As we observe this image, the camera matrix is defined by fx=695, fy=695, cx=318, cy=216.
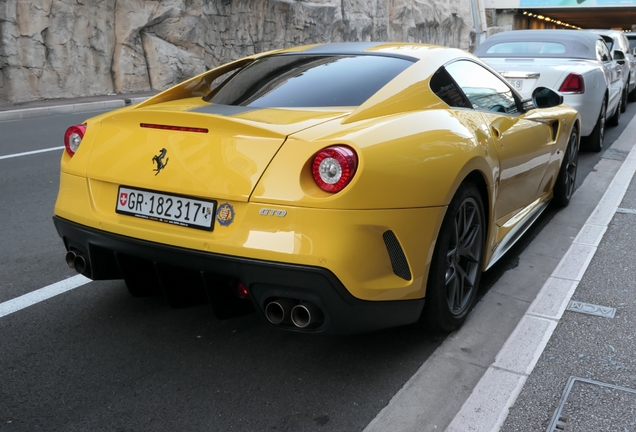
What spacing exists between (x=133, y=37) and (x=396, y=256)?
1922 cm

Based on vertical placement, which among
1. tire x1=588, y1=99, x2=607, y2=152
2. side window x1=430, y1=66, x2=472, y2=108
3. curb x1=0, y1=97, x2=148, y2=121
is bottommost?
curb x1=0, y1=97, x2=148, y2=121

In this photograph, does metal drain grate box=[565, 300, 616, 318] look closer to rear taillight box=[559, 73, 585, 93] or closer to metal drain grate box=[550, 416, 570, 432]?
metal drain grate box=[550, 416, 570, 432]

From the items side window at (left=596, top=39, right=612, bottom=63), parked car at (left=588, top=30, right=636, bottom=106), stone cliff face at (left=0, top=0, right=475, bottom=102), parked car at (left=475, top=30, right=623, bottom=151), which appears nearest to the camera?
parked car at (left=475, top=30, right=623, bottom=151)

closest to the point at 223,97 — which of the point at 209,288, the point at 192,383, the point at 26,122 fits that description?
the point at 209,288

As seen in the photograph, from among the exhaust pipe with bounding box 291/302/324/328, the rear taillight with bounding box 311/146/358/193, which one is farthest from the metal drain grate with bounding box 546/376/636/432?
the rear taillight with bounding box 311/146/358/193

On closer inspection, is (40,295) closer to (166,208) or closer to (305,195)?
(166,208)

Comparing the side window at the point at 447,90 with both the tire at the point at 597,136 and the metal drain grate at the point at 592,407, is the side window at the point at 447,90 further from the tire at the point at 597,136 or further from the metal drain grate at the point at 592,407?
the tire at the point at 597,136

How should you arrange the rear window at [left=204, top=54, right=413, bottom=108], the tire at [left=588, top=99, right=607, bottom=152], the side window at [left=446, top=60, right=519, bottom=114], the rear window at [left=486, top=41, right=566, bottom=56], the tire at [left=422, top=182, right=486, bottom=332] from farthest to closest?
the rear window at [left=486, top=41, right=566, bottom=56], the tire at [left=588, top=99, right=607, bottom=152], the side window at [left=446, top=60, right=519, bottom=114], the rear window at [left=204, top=54, right=413, bottom=108], the tire at [left=422, top=182, right=486, bottom=332]

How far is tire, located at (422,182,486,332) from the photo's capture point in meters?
3.06

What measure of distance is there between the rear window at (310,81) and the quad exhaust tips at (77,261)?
3.38 ft

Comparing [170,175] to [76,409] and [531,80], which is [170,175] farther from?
[531,80]

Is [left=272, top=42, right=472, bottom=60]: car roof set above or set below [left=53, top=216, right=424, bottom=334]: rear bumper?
above

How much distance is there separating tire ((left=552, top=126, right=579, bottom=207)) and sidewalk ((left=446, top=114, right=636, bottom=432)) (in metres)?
1.07

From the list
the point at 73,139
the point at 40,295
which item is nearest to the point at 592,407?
the point at 73,139
